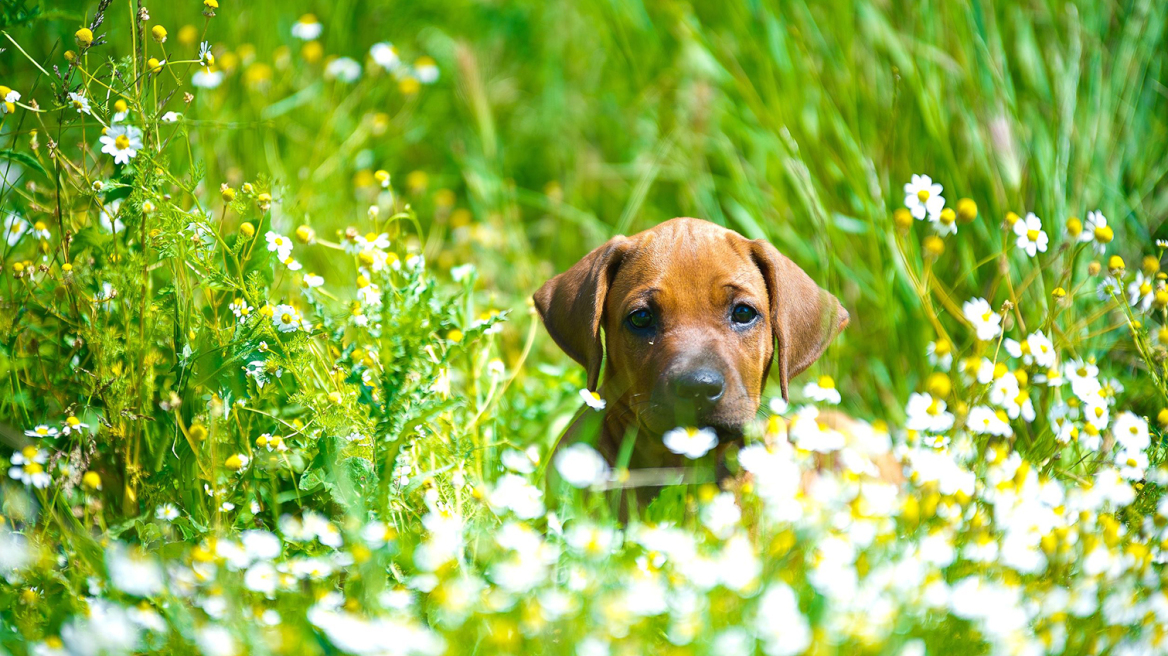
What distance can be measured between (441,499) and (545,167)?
388cm

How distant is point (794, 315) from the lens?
11.0ft

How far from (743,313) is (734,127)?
251cm

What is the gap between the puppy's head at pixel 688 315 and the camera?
10.3 feet

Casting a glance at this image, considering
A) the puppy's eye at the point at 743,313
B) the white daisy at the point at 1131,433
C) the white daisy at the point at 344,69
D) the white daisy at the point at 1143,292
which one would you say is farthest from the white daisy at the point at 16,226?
the white daisy at the point at 1143,292

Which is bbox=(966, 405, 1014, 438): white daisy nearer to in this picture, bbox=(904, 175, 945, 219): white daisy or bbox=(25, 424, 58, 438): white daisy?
bbox=(904, 175, 945, 219): white daisy

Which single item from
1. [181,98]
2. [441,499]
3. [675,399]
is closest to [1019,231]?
[675,399]

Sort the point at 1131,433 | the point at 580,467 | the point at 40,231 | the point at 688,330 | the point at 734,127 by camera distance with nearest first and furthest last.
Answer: the point at 580,467 < the point at 1131,433 < the point at 40,231 < the point at 688,330 < the point at 734,127

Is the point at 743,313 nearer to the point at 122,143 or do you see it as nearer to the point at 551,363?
the point at 551,363

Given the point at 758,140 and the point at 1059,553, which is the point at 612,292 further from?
the point at 758,140

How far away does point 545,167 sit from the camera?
6.48 metres

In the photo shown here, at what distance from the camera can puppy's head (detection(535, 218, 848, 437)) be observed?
124 inches

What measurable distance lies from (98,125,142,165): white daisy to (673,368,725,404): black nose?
5.61 ft

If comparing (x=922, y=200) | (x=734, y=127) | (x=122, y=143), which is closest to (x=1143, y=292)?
(x=922, y=200)

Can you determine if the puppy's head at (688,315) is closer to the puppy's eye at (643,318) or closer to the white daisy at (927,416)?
the puppy's eye at (643,318)
